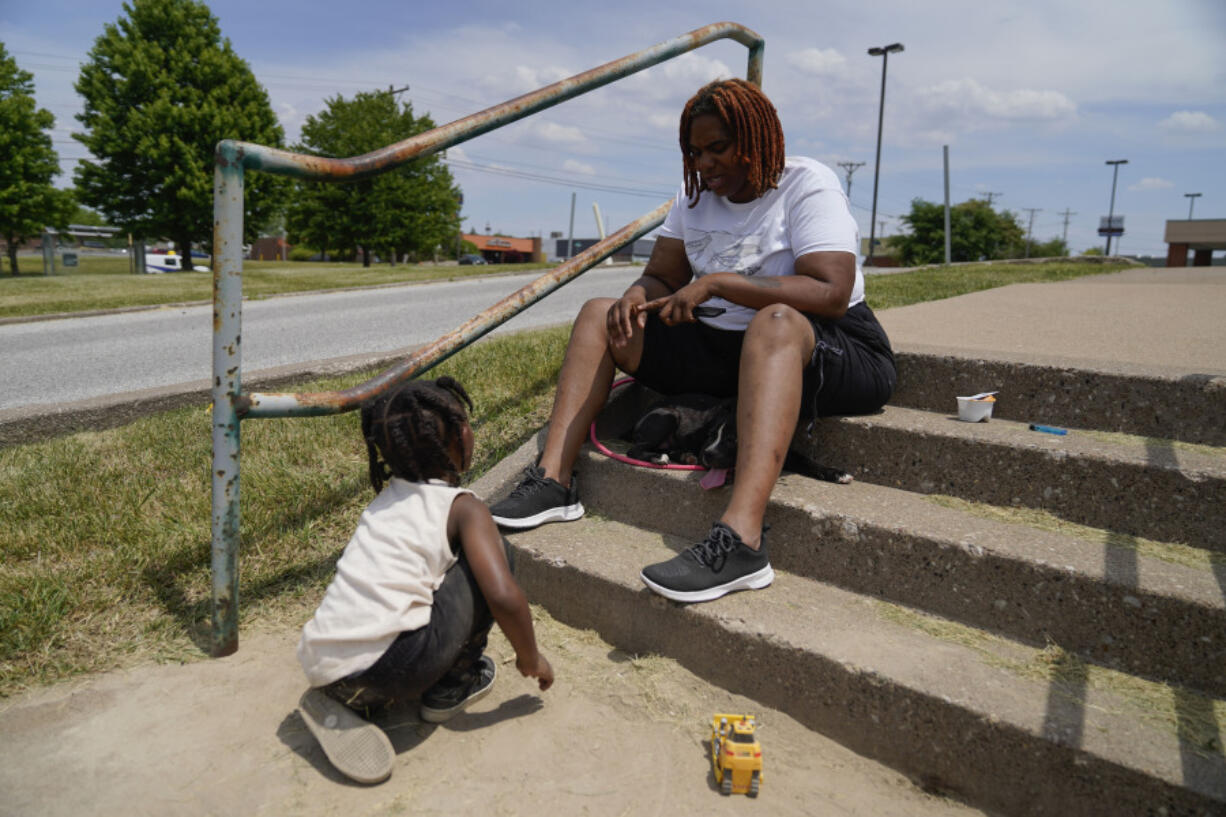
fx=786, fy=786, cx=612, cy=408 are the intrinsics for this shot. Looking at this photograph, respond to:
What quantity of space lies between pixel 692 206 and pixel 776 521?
115cm

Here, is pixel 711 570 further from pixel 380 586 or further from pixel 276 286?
pixel 276 286

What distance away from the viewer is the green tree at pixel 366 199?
2830 cm

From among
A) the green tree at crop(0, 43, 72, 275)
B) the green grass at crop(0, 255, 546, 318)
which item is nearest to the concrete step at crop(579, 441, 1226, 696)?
the green grass at crop(0, 255, 546, 318)

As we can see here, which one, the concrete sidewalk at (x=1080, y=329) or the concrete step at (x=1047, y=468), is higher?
the concrete sidewalk at (x=1080, y=329)

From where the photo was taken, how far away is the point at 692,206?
2705 mm

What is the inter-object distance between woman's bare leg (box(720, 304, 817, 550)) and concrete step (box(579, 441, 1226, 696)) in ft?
0.54

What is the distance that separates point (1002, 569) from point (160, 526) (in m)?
2.40

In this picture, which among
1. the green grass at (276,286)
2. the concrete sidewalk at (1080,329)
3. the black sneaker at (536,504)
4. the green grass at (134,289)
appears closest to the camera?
the black sneaker at (536,504)

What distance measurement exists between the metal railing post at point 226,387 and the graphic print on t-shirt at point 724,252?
140 centimetres

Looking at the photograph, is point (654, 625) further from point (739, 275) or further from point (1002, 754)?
point (739, 275)

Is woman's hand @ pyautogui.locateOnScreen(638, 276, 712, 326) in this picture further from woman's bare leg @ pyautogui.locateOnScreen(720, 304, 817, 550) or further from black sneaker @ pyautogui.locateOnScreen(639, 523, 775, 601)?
black sneaker @ pyautogui.locateOnScreen(639, 523, 775, 601)

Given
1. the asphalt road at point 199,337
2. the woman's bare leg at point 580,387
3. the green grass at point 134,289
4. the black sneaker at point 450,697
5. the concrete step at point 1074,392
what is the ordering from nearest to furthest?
1. the black sneaker at point 450,697
2. the concrete step at point 1074,392
3. the woman's bare leg at point 580,387
4. the asphalt road at point 199,337
5. the green grass at point 134,289

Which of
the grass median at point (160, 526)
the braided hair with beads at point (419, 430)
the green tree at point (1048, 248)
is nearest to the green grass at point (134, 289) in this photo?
the grass median at point (160, 526)

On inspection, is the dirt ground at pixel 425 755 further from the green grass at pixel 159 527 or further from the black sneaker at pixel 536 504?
the black sneaker at pixel 536 504
